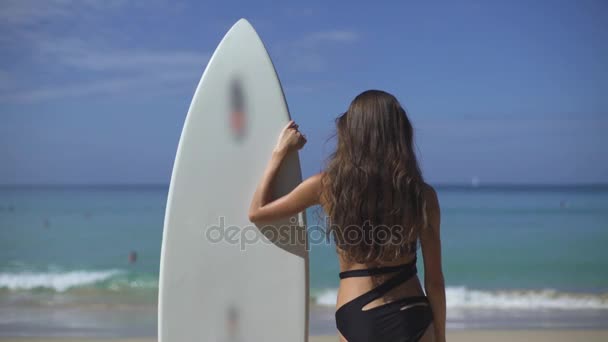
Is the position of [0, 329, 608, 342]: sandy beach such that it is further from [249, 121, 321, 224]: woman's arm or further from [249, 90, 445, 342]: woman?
[249, 90, 445, 342]: woman

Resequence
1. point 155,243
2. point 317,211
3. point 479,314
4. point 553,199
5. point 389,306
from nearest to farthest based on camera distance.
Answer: point 389,306 → point 317,211 → point 479,314 → point 155,243 → point 553,199

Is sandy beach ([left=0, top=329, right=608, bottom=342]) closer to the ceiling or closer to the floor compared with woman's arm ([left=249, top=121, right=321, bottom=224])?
closer to the floor

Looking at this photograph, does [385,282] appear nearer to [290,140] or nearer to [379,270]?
[379,270]

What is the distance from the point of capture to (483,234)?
1333 cm

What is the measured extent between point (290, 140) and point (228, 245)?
0.43 m

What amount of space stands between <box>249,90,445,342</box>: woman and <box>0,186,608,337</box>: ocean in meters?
0.24

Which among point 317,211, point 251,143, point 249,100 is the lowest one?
point 317,211

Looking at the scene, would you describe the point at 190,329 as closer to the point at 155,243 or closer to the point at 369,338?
the point at 369,338

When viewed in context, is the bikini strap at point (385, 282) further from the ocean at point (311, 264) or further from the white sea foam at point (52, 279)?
the white sea foam at point (52, 279)

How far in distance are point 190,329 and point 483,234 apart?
1188 cm

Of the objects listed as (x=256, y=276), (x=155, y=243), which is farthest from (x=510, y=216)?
(x=256, y=276)

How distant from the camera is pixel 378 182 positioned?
5.41ft

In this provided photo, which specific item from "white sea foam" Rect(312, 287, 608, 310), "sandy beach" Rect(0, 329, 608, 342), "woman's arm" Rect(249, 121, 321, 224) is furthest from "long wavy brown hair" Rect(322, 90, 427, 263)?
"white sea foam" Rect(312, 287, 608, 310)

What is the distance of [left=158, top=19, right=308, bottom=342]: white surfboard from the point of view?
86.5 inches
